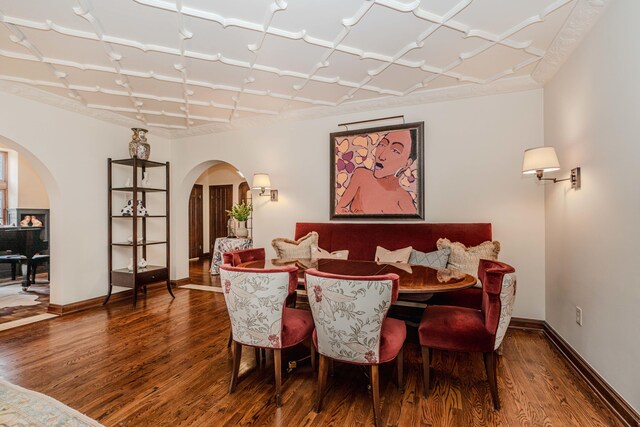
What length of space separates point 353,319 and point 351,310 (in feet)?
0.18

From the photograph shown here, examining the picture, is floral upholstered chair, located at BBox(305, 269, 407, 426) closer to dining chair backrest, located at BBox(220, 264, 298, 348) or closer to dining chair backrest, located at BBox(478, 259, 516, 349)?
dining chair backrest, located at BBox(220, 264, 298, 348)

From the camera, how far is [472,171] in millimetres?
3605


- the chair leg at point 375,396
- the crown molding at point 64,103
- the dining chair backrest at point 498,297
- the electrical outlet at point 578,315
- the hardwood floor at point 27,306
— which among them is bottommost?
the hardwood floor at point 27,306

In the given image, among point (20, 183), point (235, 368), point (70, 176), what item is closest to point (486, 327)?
point (235, 368)

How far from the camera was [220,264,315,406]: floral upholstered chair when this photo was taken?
6.33 ft

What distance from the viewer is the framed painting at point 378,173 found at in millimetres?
3818

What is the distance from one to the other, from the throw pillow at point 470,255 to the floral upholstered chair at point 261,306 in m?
1.86

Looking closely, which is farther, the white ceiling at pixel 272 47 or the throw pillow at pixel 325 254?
the throw pillow at pixel 325 254

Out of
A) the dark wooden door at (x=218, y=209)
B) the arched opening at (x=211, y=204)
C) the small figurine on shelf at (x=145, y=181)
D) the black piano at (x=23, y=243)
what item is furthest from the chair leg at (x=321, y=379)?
the dark wooden door at (x=218, y=209)

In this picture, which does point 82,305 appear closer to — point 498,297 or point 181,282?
point 181,282

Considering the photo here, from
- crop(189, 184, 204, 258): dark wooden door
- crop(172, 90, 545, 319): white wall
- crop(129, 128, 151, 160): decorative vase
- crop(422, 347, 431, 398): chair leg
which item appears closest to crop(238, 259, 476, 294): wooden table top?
crop(422, 347, 431, 398): chair leg

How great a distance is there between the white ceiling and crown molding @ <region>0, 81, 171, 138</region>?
0.36ft

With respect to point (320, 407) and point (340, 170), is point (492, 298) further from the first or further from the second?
point (340, 170)

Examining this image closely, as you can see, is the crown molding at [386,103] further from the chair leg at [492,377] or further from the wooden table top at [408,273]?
the chair leg at [492,377]
